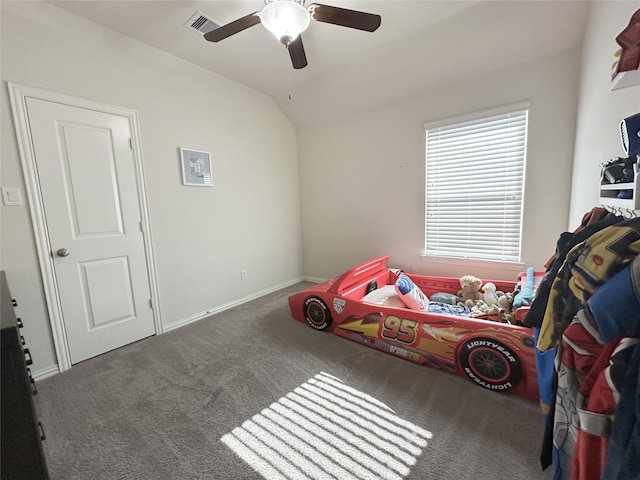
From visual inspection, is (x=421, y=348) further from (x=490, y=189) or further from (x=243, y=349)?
(x=490, y=189)

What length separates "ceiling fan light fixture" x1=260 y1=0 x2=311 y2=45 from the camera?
1470mm

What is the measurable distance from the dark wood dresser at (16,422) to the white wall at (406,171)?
320cm

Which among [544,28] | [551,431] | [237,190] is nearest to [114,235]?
[237,190]

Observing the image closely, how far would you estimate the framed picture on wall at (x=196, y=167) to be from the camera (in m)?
2.70

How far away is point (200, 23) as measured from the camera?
2.13m

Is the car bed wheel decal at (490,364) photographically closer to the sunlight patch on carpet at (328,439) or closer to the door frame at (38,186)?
the sunlight patch on carpet at (328,439)

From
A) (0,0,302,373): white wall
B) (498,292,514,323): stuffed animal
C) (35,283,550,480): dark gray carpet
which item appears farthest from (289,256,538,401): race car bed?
(0,0,302,373): white wall

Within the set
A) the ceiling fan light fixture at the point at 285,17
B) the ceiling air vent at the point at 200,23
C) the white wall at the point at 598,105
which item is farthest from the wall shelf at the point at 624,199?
the ceiling air vent at the point at 200,23

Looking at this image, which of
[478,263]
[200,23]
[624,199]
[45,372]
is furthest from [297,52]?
[45,372]

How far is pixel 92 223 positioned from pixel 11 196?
470 mm

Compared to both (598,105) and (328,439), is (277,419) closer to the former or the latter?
(328,439)

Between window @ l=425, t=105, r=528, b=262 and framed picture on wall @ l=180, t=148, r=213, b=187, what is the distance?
2.51 m

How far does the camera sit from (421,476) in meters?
1.17

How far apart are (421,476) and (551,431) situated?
62cm
